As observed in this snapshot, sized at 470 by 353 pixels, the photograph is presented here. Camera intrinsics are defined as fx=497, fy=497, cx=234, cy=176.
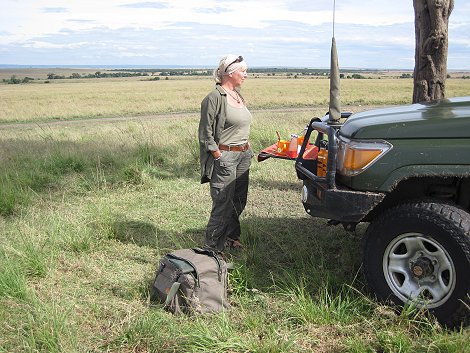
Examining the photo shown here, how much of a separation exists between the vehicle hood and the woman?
119 centimetres

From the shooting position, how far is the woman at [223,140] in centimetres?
439

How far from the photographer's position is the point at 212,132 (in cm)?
445

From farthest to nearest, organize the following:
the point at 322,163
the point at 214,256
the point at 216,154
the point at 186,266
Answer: the point at 216,154 < the point at 322,163 < the point at 214,256 < the point at 186,266

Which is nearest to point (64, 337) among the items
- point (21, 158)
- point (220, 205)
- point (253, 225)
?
point (220, 205)

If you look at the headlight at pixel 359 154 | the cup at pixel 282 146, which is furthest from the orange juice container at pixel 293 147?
the headlight at pixel 359 154

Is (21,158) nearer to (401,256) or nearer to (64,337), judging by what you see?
(64,337)

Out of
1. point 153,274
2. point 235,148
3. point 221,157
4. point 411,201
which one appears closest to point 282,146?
point 235,148

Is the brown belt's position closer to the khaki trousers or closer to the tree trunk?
the khaki trousers

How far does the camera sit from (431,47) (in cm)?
585

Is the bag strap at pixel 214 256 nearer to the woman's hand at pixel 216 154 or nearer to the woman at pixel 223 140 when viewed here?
the woman at pixel 223 140

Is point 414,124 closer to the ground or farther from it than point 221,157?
farther from it

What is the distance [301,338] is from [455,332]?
2.96 feet

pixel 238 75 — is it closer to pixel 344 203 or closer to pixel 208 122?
pixel 208 122

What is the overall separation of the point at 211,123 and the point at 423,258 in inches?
83.8
